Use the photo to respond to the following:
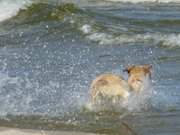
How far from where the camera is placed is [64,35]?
637 inches

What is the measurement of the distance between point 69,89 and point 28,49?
406cm

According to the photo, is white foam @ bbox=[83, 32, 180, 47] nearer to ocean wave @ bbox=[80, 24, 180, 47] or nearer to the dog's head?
ocean wave @ bbox=[80, 24, 180, 47]

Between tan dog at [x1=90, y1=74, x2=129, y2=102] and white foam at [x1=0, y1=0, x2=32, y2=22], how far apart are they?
10.5 meters

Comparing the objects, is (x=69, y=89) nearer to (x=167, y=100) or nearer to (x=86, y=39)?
(x=167, y=100)

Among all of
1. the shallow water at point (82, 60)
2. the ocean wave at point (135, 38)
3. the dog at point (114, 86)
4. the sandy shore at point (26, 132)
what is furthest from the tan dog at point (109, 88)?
the ocean wave at point (135, 38)

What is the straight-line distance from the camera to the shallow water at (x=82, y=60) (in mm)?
8992

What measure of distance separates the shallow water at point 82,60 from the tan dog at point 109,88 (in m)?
0.24

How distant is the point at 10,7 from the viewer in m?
20.8

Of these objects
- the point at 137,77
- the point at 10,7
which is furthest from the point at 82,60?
the point at 10,7

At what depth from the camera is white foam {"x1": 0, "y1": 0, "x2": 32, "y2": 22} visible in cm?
1977

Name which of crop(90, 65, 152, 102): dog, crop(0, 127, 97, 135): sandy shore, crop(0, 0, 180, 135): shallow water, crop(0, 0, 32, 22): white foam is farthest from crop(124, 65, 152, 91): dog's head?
crop(0, 0, 32, 22): white foam

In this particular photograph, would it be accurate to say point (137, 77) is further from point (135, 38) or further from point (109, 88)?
point (135, 38)

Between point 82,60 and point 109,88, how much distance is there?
13.0 feet

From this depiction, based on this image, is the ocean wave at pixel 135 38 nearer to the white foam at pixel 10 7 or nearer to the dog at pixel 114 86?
the white foam at pixel 10 7
